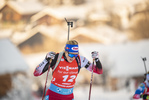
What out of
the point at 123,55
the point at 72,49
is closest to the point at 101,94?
the point at 123,55

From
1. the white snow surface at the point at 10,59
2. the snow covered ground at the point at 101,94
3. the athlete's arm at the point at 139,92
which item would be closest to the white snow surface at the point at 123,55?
the snow covered ground at the point at 101,94

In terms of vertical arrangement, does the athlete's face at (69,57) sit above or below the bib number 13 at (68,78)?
above

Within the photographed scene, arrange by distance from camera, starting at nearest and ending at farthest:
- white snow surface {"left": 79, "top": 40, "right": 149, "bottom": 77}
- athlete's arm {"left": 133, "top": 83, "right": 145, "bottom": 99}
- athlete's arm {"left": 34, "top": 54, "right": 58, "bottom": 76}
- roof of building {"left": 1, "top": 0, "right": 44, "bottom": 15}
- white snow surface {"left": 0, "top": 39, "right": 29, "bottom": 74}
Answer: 1. athlete's arm {"left": 34, "top": 54, "right": 58, "bottom": 76}
2. athlete's arm {"left": 133, "top": 83, "right": 145, "bottom": 99}
3. white snow surface {"left": 0, "top": 39, "right": 29, "bottom": 74}
4. white snow surface {"left": 79, "top": 40, "right": 149, "bottom": 77}
5. roof of building {"left": 1, "top": 0, "right": 44, "bottom": 15}

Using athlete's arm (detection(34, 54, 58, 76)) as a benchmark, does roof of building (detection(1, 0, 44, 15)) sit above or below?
above

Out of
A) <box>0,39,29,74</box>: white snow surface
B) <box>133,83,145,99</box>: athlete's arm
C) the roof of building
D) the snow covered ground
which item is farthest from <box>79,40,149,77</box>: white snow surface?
<box>133,83,145,99</box>: athlete's arm

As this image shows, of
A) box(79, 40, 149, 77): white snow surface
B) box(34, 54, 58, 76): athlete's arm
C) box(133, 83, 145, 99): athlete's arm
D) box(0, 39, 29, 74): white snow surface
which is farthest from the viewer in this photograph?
box(79, 40, 149, 77): white snow surface

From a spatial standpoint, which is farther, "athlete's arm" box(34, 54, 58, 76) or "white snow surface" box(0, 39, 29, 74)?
"white snow surface" box(0, 39, 29, 74)

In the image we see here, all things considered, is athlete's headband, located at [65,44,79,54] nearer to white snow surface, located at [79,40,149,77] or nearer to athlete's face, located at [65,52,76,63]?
athlete's face, located at [65,52,76,63]

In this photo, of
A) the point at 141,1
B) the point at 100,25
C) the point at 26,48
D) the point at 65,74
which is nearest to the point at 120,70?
the point at 100,25

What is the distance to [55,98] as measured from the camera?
3072 mm

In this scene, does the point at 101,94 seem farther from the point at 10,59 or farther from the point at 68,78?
the point at 68,78

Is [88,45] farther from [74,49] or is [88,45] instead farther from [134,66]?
[74,49]

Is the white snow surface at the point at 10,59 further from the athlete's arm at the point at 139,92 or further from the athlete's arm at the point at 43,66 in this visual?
the athlete's arm at the point at 43,66

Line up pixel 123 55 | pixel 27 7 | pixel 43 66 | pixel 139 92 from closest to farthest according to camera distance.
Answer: pixel 43 66 → pixel 139 92 → pixel 123 55 → pixel 27 7
